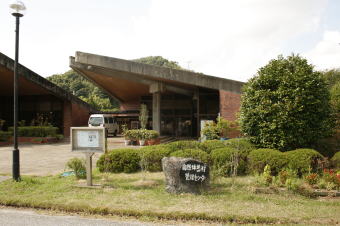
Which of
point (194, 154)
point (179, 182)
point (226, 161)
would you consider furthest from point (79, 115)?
point (179, 182)

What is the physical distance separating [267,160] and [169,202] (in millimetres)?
3573

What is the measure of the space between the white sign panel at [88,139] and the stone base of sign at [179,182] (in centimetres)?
212

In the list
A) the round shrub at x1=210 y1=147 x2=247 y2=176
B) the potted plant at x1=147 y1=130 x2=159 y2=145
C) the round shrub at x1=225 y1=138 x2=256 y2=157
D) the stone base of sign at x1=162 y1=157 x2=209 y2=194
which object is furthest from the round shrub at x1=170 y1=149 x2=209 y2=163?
the potted plant at x1=147 y1=130 x2=159 y2=145

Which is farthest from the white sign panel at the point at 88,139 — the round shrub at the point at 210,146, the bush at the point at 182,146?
the round shrub at the point at 210,146

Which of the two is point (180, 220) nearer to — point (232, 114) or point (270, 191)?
point (270, 191)

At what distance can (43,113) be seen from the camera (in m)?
29.4

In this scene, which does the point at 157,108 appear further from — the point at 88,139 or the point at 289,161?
the point at 289,161

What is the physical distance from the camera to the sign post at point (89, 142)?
7.49 m

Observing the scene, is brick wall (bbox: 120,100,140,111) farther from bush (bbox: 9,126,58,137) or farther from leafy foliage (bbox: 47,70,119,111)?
leafy foliage (bbox: 47,70,119,111)

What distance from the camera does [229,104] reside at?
17.1 meters

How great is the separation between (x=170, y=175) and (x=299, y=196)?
3018mm

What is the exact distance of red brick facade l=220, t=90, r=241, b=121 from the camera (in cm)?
1703

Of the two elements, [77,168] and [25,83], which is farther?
[25,83]

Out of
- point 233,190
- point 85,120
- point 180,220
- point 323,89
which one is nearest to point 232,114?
point 323,89
